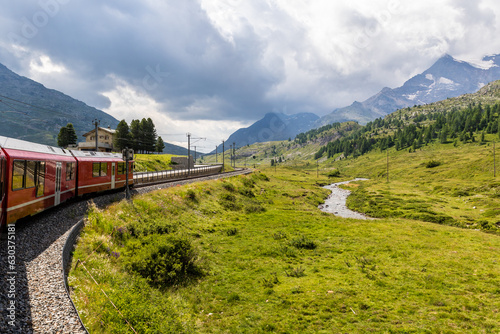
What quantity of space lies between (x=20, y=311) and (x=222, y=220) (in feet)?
86.2

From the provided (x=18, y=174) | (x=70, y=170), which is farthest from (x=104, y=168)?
(x=18, y=174)

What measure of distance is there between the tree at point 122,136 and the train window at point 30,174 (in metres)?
98.0

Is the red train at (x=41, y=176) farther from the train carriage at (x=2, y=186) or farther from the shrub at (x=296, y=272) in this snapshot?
the shrub at (x=296, y=272)

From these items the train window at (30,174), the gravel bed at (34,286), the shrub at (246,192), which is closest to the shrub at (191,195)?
the shrub at (246,192)

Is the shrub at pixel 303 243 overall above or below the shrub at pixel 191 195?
below

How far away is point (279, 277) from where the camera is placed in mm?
19156

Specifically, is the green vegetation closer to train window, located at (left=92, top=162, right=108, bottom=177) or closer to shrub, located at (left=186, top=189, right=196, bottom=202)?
shrub, located at (left=186, top=189, right=196, bottom=202)

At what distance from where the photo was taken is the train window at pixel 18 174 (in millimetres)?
13986

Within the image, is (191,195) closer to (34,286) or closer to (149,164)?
(34,286)

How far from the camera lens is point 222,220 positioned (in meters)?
33.7

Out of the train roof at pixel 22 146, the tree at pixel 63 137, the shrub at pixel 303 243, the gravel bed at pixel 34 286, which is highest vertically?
the tree at pixel 63 137

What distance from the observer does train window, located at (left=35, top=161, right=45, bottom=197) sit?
16766 millimetres

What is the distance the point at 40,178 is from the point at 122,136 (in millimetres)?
99105

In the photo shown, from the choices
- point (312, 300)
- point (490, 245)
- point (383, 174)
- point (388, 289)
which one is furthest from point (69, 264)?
point (383, 174)
